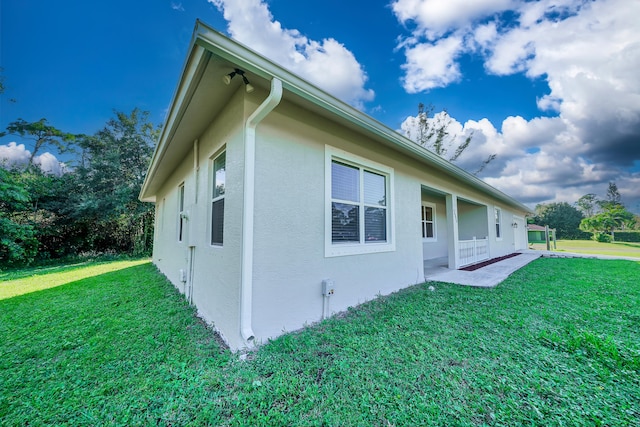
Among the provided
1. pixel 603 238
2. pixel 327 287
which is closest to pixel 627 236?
pixel 603 238

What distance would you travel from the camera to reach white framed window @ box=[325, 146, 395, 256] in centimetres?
366

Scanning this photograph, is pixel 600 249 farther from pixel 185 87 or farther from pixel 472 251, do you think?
pixel 185 87

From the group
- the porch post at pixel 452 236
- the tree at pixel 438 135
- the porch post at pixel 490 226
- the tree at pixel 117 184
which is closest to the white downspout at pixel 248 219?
the porch post at pixel 452 236

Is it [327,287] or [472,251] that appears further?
[472,251]

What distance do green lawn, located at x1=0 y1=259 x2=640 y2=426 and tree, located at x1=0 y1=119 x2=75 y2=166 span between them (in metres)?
14.1

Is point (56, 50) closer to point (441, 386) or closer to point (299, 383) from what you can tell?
point (299, 383)

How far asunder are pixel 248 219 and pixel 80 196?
1540 centimetres

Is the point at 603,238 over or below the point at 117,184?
below

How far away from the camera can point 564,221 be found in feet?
127

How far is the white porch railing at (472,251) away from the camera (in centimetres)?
756

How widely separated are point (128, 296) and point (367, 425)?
555cm

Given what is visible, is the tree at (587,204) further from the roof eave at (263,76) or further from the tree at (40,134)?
the tree at (40,134)

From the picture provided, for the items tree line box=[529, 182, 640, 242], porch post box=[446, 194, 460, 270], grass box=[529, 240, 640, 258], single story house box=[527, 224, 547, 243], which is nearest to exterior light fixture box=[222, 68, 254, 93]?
porch post box=[446, 194, 460, 270]

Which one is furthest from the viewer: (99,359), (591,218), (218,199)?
(591,218)
